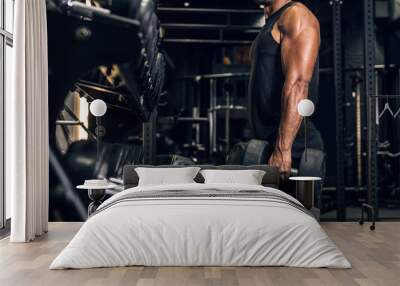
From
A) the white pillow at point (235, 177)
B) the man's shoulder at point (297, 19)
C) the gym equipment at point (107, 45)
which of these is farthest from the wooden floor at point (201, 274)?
the man's shoulder at point (297, 19)

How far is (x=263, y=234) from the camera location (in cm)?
430

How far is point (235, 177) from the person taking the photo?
6227 mm

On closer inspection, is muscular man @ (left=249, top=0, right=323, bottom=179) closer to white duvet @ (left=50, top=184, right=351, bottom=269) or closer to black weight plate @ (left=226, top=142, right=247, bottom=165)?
black weight plate @ (left=226, top=142, right=247, bottom=165)

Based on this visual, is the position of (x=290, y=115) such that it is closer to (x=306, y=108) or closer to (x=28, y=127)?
(x=306, y=108)

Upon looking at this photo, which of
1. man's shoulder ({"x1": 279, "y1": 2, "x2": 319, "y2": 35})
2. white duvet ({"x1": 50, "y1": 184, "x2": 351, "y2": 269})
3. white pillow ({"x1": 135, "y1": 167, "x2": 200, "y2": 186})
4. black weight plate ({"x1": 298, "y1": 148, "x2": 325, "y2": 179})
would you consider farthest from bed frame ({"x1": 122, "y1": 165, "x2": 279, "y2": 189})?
white duvet ({"x1": 50, "y1": 184, "x2": 351, "y2": 269})

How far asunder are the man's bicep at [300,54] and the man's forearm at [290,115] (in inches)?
4.8

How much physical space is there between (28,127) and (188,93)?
6.98ft

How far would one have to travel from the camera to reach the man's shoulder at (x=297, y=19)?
6844mm

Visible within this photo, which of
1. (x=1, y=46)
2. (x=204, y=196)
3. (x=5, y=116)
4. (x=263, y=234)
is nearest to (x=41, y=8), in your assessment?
(x=1, y=46)

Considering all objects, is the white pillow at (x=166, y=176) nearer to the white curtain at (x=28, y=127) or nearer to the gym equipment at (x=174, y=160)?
the gym equipment at (x=174, y=160)

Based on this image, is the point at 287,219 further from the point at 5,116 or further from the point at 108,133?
the point at 5,116

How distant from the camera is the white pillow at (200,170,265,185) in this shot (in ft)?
20.3

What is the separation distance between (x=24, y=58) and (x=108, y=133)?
1612 millimetres

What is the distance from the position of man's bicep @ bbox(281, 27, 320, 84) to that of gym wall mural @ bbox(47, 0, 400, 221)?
0.10m
